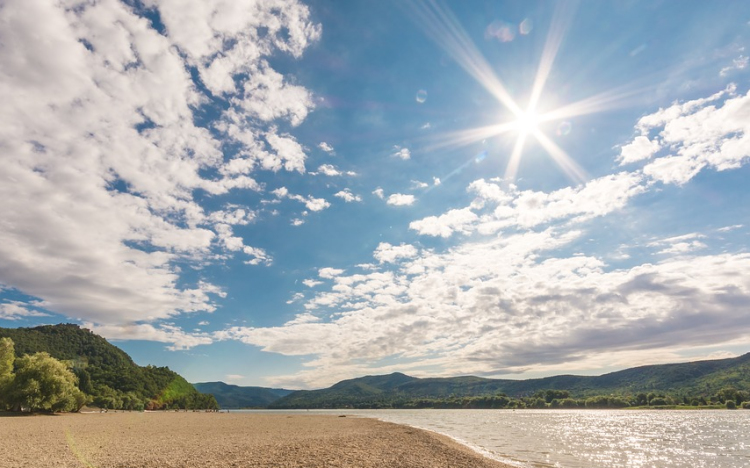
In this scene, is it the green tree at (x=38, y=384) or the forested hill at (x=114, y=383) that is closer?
the green tree at (x=38, y=384)

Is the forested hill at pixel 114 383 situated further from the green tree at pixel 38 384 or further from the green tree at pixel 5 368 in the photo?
the green tree at pixel 38 384

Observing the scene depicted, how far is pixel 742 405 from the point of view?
145 metres

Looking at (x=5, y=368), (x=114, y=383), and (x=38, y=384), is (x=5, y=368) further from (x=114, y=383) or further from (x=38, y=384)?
(x=114, y=383)

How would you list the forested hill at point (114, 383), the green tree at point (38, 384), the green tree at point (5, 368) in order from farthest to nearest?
the forested hill at point (114, 383), the green tree at point (5, 368), the green tree at point (38, 384)

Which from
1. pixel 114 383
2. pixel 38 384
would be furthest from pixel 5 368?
pixel 114 383

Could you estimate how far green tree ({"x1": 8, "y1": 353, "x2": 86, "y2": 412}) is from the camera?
65375 millimetres

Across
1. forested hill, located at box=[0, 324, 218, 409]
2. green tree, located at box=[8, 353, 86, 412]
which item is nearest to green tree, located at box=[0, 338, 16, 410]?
green tree, located at box=[8, 353, 86, 412]

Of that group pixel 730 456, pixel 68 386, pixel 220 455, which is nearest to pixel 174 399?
pixel 68 386

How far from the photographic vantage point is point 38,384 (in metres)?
65.9

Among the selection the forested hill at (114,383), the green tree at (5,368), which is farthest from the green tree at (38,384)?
the forested hill at (114,383)

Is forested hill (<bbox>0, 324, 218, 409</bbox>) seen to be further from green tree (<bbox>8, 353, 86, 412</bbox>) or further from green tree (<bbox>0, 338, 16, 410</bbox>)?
green tree (<bbox>8, 353, 86, 412</bbox>)

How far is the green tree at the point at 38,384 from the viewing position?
65375 millimetres

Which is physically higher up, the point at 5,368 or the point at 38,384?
the point at 5,368

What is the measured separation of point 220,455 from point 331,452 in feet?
26.5
